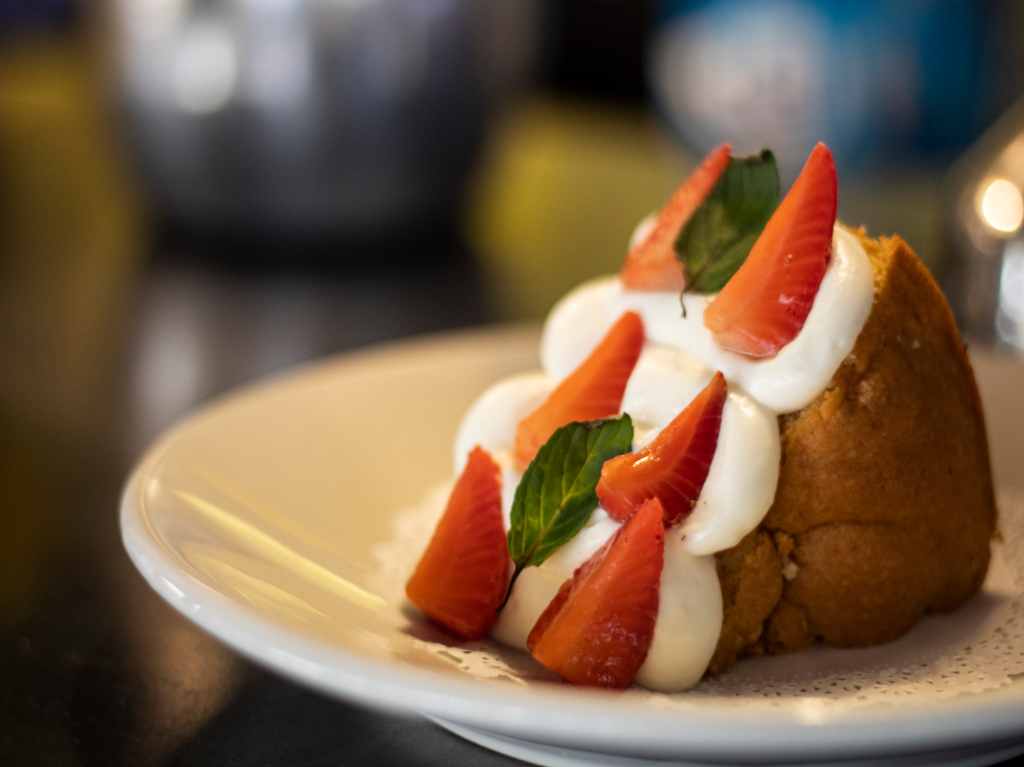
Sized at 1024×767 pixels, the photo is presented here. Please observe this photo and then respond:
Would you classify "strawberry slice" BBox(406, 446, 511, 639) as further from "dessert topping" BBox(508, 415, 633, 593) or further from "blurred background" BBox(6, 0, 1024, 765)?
"blurred background" BBox(6, 0, 1024, 765)

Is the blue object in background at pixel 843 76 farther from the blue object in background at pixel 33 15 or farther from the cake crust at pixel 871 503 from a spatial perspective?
the cake crust at pixel 871 503

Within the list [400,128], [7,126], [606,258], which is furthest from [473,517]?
[7,126]

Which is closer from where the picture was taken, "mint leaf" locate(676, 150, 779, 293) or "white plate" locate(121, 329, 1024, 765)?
"white plate" locate(121, 329, 1024, 765)

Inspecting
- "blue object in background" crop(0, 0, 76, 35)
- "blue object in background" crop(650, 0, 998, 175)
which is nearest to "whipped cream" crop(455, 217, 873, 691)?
"blue object in background" crop(650, 0, 998, 175)

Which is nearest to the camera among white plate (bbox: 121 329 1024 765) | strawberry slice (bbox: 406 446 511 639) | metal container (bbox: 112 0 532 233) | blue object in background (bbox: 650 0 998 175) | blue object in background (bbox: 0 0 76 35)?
white plate (bbox: 121 329 1024 765)

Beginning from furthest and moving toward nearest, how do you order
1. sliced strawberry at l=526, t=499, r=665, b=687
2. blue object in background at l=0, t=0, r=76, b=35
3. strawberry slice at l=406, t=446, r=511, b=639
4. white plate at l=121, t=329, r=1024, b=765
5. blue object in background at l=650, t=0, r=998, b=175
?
1. blue object in background at l=0, t=0, r=76, b=35
2. blue object in background at l=650, t=0, r=998, b=175
3. strawberry slice at l=406, t=446, r=511, b=639
4. sliced strawberry at l=526, t=499, r=665, b=687
5. white plate at l=121, t=329, r=1024, b=765

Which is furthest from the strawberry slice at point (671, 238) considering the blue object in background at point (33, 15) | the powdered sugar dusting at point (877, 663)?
the blue object in background at point (33, 15)

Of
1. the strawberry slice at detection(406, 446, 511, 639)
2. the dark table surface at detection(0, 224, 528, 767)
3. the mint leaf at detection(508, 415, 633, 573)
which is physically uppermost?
the mint leaf at detection(508, 415, 633, 573)

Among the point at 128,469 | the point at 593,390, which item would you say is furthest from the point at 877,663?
the point at 128,469
